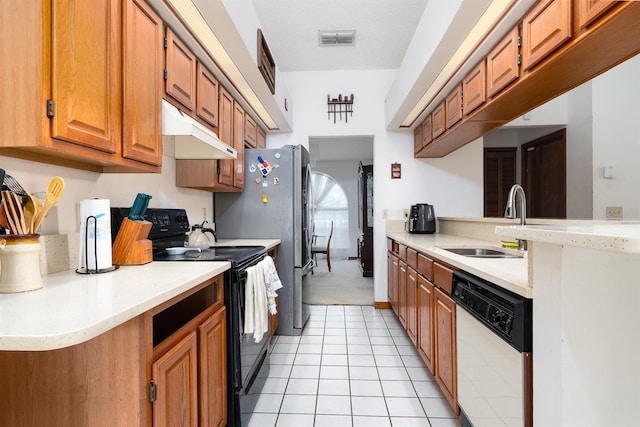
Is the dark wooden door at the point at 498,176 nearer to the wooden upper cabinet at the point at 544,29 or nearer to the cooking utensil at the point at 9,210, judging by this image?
the wooden upper cabinet at the point at 544,29

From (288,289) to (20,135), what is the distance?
89.0 inches

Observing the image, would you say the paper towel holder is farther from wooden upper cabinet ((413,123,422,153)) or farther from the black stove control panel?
wooden upper cabinet ((413,123,422,153))

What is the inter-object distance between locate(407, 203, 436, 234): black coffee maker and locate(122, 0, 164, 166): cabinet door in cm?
264

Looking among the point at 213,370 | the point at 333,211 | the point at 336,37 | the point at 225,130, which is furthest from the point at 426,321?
the point at 333,211

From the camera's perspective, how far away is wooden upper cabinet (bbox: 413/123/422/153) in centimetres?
337

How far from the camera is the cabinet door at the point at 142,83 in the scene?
126 cm

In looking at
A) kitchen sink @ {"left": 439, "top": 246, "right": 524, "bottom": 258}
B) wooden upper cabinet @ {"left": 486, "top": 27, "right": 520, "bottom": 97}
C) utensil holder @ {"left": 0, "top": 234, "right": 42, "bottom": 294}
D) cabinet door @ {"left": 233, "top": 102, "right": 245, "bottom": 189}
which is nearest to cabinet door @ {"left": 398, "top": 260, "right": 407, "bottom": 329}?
kitchen sink @ {"left": 439, "top": 246, "right": 524, "bottom": 258}

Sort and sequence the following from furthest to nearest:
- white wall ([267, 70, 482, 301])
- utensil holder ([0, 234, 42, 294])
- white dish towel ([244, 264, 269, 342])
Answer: white wall ([267, 70, 482, 301])
white dish towel ([244, 264, 269, 342])
utensil holder ([0, 234, 42, 294])

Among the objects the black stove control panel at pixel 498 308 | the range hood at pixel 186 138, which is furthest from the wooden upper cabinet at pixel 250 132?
the black stove control panel at pixel 498 308

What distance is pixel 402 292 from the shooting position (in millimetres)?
2789

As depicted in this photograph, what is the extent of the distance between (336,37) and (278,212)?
1.75 metres

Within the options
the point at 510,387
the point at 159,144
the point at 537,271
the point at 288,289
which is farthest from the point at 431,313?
the point at 159,144

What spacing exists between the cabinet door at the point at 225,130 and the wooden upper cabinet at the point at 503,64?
180cm

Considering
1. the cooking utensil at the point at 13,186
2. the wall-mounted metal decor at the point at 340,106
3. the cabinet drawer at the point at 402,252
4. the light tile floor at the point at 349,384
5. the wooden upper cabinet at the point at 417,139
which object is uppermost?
the wall-mounted metal decor at the point at 340,106
